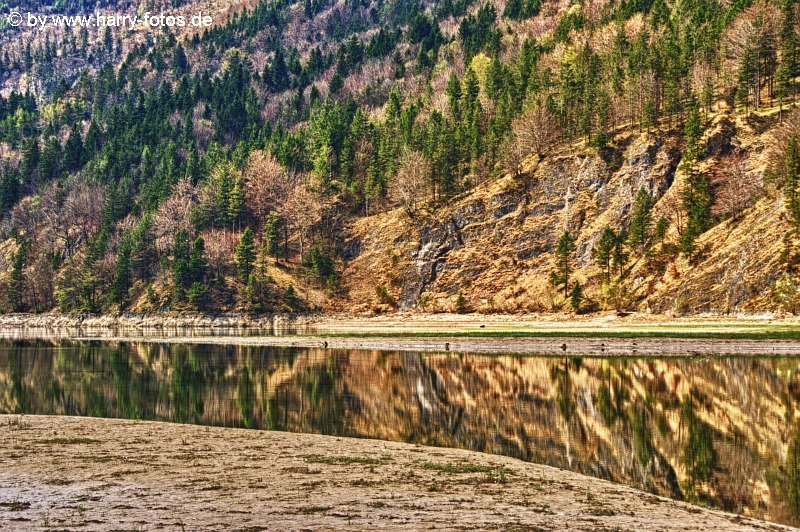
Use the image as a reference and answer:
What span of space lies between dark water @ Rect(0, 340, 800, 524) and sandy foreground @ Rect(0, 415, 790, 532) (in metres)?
2.45

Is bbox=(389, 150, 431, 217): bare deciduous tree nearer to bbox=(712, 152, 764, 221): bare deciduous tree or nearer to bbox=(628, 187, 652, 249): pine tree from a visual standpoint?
bbox=(628, 187, 652, 249): pine tree

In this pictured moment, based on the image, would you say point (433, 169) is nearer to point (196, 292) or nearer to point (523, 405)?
point (196, 292)

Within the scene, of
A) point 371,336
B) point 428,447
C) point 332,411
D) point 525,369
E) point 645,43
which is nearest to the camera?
point 428,447

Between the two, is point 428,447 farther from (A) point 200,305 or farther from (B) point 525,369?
(A) point 200,305

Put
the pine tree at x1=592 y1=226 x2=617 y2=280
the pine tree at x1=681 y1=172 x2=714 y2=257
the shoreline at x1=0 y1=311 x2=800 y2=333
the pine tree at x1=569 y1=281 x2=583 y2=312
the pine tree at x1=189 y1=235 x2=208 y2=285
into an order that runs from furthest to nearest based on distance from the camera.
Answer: the pine tree at x1=189 y1=235 x2=208 y2=285 → the pine tree at x1=592 y1=226 x2=617 y2=280 → the pine tree at x1=569 y1=281 x2=583 y2=312 → the pine tree at x1=681 y1=172 x2=714 y2=257 → the shoreline at x1=0 y1=311 x2=800 y2=333

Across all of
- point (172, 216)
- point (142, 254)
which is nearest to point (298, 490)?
point (142, 254)

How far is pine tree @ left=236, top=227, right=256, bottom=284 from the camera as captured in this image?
13325 cm

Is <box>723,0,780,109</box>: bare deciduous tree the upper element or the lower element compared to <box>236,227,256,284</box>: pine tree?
upper

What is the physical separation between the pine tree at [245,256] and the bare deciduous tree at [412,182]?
27.2 meters

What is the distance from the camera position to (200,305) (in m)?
130

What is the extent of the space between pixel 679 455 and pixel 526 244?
94085 mm

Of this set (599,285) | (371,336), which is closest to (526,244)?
(599,285)

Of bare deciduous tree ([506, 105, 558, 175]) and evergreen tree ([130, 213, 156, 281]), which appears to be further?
evergreen tree ([130, 213, 156, 281])

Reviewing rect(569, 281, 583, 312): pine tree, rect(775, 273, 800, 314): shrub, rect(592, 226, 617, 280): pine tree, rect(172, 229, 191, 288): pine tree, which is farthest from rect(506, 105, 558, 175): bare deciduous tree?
rect(172, 229, 191, 288): pine tree
